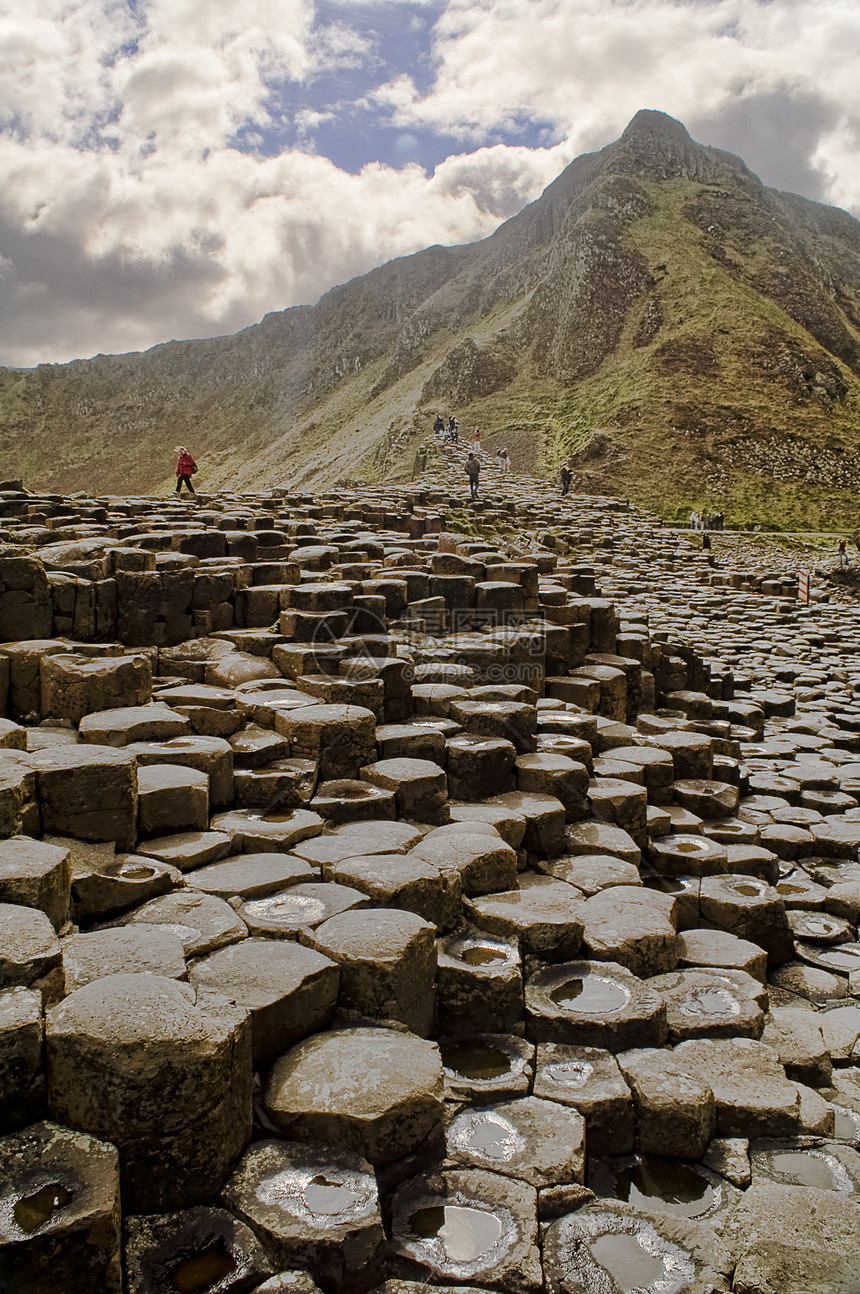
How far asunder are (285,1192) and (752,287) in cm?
5428

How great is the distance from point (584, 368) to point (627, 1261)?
4840cm

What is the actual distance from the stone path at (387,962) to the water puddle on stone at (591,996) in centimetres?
2

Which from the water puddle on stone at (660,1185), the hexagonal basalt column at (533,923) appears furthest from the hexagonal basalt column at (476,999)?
the water puddle on stone at (660,1185)

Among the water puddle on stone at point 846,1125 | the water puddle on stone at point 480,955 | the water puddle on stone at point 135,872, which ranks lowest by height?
the water puddle on stone at point 846,1125

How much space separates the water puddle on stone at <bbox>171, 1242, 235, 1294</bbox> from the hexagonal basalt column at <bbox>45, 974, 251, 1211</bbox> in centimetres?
18

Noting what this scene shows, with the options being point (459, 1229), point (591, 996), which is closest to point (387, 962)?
point (459, 1229)

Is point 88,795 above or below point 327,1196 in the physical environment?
above

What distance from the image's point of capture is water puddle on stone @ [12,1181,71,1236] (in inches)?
86.6

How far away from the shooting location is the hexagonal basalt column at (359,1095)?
291cm

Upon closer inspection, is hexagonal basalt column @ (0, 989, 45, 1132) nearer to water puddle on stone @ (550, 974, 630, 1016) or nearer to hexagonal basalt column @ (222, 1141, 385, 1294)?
hexagonal basalt column @ (222, 1141, 385, 1294)

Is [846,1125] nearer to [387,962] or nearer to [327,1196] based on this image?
[387,962]

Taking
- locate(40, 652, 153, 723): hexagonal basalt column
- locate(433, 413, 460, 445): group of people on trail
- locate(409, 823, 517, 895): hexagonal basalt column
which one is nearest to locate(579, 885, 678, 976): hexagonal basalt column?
locate(409, 823, 517, 895): hexagonal basalt column

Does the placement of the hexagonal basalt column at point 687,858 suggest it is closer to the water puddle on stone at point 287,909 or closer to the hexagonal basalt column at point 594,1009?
the hexagonal basalt column at point 594,1009

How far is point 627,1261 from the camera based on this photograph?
2920 millimetres
